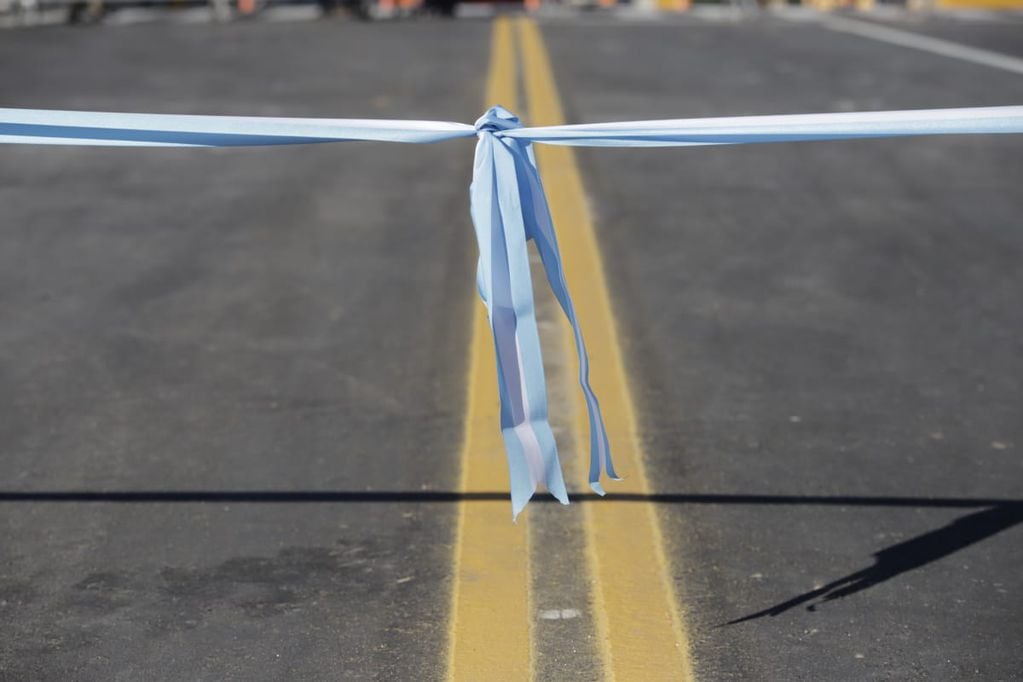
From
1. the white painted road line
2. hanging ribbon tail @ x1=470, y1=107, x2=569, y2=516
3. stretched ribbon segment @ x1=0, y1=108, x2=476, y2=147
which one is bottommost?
the white painted road line

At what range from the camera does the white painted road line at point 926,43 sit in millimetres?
16484

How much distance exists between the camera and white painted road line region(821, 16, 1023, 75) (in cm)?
1648

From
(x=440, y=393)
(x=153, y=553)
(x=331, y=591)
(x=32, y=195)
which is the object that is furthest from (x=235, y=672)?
(x=32, y=195)

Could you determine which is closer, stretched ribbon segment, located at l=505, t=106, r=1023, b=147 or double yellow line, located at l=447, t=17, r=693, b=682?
double yellow line, located at l=447, t=17, r=693, b=682

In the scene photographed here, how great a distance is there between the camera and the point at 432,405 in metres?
5.59

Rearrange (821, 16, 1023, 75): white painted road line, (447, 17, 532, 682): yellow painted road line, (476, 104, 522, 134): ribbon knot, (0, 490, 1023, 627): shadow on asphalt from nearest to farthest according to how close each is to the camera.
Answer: (447, 17, 532, 682): yellow painted road line < (476, 104, 522, 134): ribbon knot < (0, 490, 1023, 627): shadow on asphalt < (821, 16, 1023, 75): white painted road line

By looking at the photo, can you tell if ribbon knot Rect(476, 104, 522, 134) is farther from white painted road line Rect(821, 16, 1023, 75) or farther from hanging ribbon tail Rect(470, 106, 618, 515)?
white painted road line Rect(821, 16, 1023, 75)

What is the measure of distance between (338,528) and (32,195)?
17.7ft

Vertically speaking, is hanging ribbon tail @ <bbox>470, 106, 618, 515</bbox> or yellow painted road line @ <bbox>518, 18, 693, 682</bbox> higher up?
hanging ribbon tail @ <bbox>470, 106, 618, 515</bbox>

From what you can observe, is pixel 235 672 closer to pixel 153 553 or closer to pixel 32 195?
pixel 153 553

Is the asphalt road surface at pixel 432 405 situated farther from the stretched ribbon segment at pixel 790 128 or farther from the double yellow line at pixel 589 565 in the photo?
the stretched ribbon segment at pixel 790 128

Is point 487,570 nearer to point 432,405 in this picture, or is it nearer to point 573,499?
point 573,499

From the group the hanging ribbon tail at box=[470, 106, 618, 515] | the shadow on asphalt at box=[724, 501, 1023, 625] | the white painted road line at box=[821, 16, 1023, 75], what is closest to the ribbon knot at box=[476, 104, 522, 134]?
the hanging ribbon tail at box=[470, 106, 618, 515]

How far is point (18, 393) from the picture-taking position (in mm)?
5719
